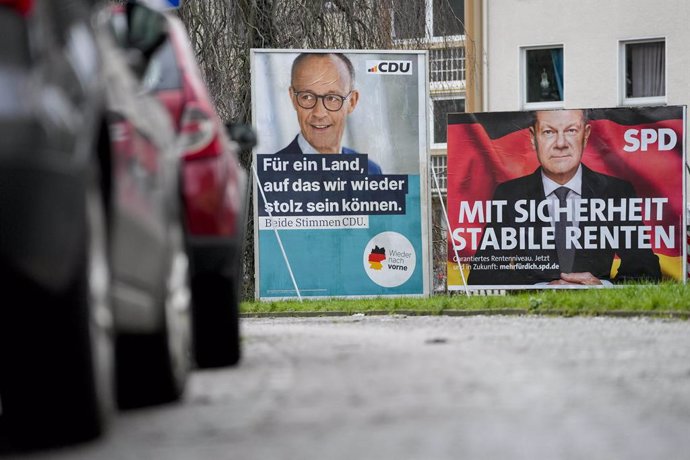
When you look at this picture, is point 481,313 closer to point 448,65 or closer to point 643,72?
point 643,72

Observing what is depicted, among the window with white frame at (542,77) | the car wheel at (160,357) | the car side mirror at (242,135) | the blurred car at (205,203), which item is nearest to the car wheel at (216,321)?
the blurred car at (205,203)

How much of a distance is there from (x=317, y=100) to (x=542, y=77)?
1930 cm

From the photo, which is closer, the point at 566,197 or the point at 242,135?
the point at 242,135

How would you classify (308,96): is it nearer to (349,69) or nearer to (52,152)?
(349,69)

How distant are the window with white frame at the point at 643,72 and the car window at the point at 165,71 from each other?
99.9 feet

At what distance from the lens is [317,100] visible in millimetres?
20281

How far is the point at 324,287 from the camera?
20.2m

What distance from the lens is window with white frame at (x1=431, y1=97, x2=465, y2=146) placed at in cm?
4288

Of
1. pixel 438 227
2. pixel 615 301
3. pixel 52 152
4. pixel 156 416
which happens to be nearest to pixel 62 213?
pixel 52 152

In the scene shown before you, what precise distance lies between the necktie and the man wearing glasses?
2.28 meters

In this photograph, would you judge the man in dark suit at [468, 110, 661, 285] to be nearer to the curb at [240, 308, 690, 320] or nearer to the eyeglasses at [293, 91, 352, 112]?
the eyeglasses at [293, 91, 352, 112]

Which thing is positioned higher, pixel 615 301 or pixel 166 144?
pixel 166 144

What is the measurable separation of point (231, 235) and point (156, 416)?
197cm

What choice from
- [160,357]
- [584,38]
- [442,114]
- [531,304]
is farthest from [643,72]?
[160,357]
